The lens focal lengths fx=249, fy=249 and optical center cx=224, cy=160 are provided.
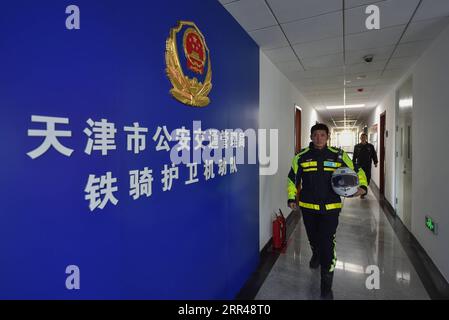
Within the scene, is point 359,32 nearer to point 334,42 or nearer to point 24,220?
point 334,42

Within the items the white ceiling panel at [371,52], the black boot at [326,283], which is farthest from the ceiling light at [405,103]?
the black boot at [326,283]

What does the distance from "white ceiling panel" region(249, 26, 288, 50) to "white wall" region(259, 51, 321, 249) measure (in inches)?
9.2

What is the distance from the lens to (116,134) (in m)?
1.09

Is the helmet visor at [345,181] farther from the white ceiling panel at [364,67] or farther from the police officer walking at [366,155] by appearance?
the police officer walking at [366,155]

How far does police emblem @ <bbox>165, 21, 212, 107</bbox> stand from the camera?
145 centimetres

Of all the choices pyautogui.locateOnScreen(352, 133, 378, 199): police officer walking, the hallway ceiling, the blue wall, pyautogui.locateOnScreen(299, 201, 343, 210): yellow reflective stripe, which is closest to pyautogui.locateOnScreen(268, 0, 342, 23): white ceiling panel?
the hallway ceiling

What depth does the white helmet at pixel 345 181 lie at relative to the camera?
2.19m

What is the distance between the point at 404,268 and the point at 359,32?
257 cm

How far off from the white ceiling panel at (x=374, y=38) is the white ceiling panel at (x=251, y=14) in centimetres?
102

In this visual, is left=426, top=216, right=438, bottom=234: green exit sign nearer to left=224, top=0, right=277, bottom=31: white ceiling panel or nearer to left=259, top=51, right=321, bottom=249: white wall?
left=259, top=51, right=321, bottom=249: white wall

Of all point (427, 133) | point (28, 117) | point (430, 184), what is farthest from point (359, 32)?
point (28, 117)

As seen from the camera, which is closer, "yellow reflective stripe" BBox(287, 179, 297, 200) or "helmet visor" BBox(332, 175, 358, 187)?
"helmet visor" BBox(332, 175, 358, 187)

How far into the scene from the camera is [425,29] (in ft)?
8.30

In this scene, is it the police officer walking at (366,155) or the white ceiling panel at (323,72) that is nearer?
the white ceiling panel at (323,72)
